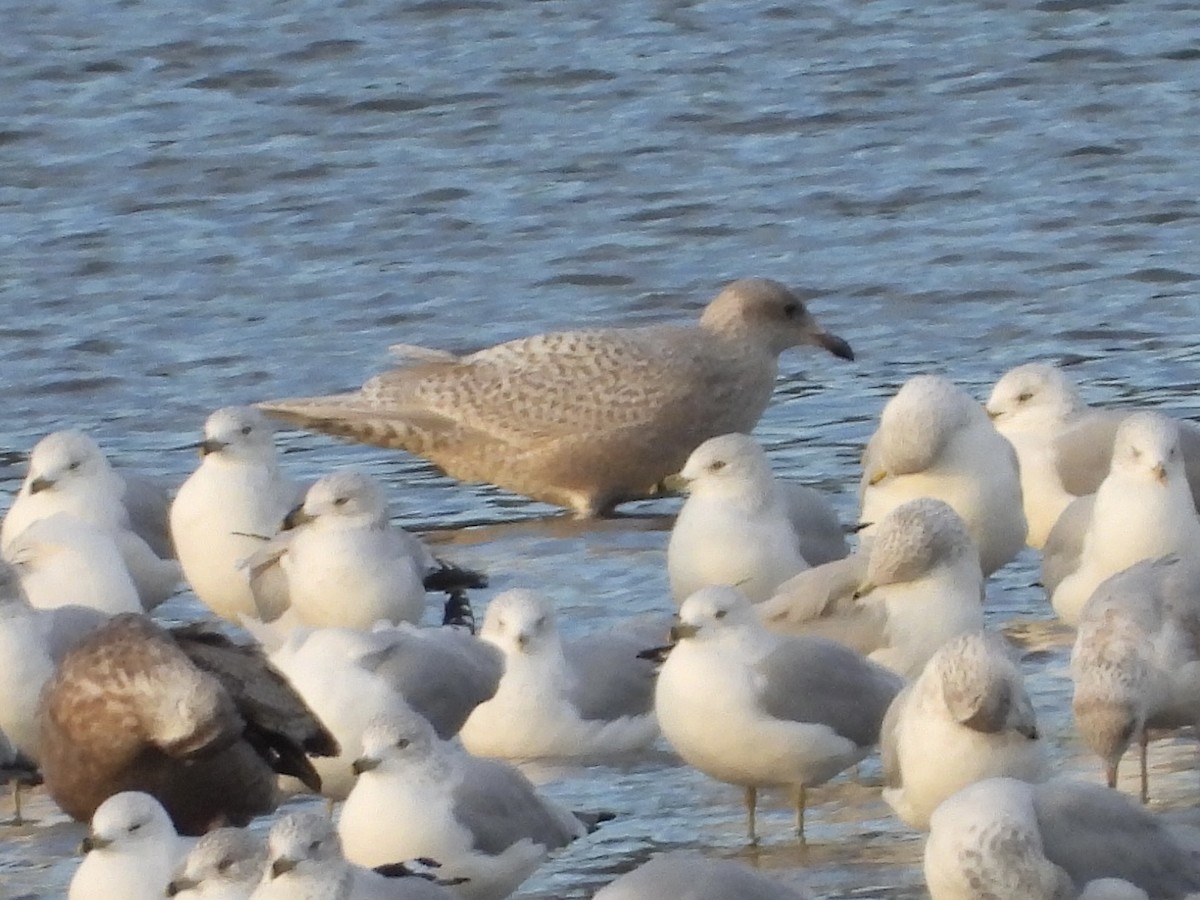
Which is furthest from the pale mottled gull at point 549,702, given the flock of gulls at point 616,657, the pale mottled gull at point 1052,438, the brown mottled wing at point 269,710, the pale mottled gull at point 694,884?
the pale mottled gull at point 1052,438

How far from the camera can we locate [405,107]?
1977 cm

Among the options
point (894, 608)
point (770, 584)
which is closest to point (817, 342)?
point (770, 584)

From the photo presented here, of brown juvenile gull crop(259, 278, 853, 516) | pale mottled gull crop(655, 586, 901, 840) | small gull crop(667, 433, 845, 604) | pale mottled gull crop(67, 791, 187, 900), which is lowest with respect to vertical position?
brown juvenile gull crop(259, 278, 853, 516)

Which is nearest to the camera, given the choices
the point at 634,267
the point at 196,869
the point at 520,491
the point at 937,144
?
the point at 196,869

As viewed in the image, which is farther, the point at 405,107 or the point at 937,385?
the point at 405,107

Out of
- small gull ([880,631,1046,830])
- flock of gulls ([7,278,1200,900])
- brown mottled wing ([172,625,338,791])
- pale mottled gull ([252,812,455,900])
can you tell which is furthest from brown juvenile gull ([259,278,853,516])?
pale mottled gull ([252,812,455,900])

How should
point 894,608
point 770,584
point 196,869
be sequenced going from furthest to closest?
1. point 770,584
2. point 894,608
3. point 196,869

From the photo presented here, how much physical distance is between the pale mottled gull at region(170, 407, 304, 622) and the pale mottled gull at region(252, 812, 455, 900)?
3.81 m

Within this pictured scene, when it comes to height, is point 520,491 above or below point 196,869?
below

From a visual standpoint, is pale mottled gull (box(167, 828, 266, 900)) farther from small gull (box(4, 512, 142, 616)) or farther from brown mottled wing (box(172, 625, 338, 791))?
small gull (box(4, 512, 142, 616))

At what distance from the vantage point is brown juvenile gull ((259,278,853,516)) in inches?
484

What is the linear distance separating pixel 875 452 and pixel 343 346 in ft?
15.8

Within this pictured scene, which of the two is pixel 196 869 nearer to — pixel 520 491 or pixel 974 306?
pixel 520 491

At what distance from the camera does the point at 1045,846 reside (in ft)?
22.0
